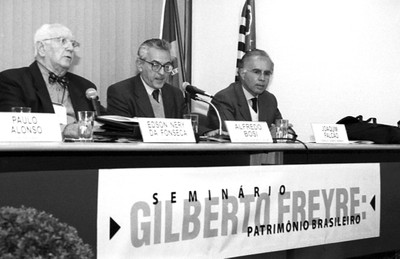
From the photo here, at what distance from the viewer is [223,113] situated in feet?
11.6

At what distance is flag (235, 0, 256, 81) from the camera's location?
15.0ft

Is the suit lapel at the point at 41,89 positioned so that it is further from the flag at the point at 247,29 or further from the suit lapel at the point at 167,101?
the flag at the point at 247,29

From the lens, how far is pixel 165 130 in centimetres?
242

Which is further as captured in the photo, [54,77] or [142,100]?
Answer: [142,100]

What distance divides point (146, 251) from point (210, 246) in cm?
29

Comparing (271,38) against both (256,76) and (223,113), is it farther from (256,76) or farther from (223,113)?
(223,113)

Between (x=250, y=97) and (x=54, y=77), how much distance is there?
3.79 ft

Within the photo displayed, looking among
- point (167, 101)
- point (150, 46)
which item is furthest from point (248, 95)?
point (150, 46)

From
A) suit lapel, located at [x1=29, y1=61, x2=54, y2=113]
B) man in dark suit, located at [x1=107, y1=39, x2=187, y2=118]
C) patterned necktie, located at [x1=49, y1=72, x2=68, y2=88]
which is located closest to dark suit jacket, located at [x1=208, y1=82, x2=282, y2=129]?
Answer: man in dark suit, located at [x1=107, y1=39, x2=187, y2=118]

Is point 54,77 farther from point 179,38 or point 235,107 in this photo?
point 179,38

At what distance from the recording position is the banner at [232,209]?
2125mm

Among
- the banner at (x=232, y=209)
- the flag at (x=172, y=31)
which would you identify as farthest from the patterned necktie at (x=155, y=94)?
the banner at (x=232, y=209)

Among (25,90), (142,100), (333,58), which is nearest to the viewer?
(25,90)

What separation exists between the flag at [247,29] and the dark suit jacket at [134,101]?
1.22 meters
